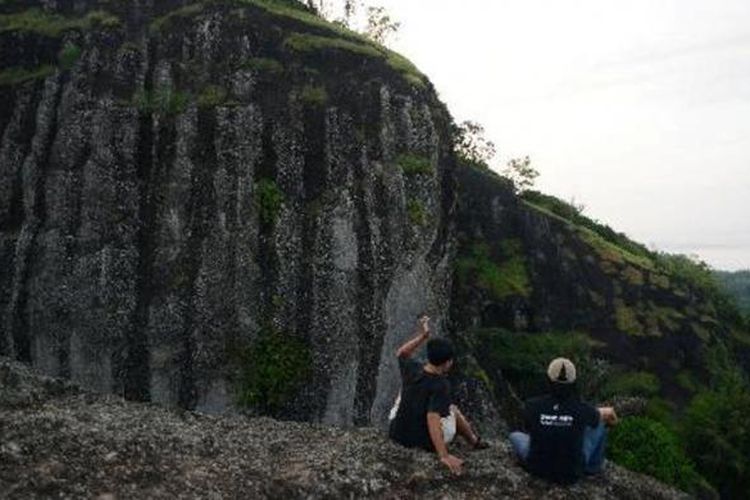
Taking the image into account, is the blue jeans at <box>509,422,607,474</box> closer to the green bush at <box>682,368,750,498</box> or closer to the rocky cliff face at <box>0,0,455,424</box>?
the rocky cliff face at <box>0,0,455,424</box>

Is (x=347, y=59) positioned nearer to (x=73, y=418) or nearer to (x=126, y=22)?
(x=126, y=22)

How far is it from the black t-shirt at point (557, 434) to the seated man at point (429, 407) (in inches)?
67.2

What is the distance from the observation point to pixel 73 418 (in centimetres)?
2148

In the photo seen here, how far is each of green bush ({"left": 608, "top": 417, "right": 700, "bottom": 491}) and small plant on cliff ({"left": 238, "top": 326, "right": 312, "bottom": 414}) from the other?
17.5 meters

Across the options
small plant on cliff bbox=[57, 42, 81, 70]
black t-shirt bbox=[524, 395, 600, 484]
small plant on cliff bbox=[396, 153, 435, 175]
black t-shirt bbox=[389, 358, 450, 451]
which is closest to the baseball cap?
black t-shirt bbox=[524, 395, 600, 484]

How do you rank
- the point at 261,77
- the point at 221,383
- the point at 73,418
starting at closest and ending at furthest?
the point at 73,418 → the point at 221,383 → the point at 261,77

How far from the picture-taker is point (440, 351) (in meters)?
16.8

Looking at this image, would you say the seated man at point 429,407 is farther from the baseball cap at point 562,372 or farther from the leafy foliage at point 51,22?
the leafy foliage at point 51,22

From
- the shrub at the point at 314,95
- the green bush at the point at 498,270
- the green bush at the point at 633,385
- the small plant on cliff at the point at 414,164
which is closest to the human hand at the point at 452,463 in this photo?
the small plant on cliff at the point at 414,164

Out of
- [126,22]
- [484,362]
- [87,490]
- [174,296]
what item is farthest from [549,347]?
[87,490]

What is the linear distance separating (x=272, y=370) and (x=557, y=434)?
3139 centimetres

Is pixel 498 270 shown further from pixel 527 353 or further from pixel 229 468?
pixel 229 468

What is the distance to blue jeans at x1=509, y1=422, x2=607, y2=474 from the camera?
1784cm

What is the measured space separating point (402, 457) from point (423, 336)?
2814mm
